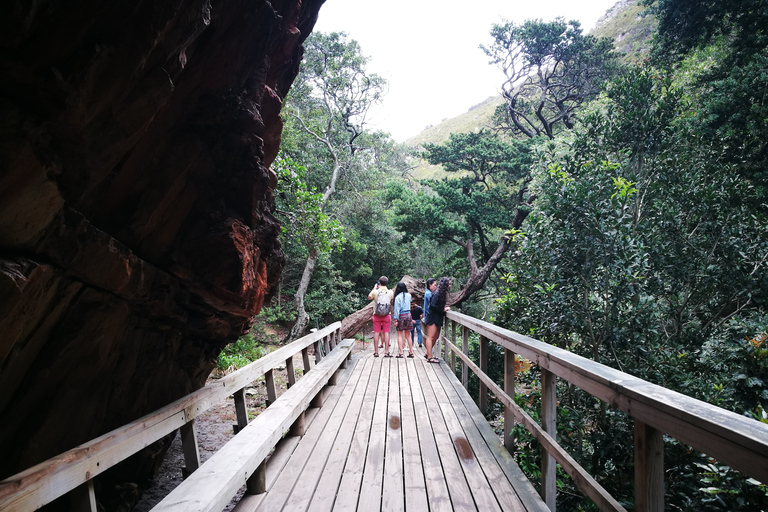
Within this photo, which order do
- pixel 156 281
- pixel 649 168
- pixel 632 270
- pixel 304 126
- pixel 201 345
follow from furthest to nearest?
pixel 304 126 < pixel 649 168 < pixel 632 270 < pixel 201 345 < pixel 156 281

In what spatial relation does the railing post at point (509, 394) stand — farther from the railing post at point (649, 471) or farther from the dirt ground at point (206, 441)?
the dirt ground at point (206, 441)

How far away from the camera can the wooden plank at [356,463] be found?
236cm

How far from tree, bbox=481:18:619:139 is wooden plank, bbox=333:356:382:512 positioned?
16.4 metres

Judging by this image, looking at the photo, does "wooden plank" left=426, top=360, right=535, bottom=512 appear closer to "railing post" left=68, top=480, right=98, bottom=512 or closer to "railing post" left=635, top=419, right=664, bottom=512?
"railing post" left=635, top=419, right=664, bottom=512

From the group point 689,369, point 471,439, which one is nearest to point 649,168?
point 689,369

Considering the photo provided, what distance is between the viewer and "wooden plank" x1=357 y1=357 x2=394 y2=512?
2361 mm

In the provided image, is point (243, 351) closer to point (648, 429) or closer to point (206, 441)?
point (206, 441)

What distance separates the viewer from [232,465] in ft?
6.57

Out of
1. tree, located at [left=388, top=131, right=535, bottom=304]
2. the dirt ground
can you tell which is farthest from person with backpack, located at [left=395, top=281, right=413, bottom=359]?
tree, located at [left=388, top=131, right=535, bottom=304]

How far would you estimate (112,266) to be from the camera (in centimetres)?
256

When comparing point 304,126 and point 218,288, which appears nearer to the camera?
point 218,288

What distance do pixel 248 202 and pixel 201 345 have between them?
1.69 m

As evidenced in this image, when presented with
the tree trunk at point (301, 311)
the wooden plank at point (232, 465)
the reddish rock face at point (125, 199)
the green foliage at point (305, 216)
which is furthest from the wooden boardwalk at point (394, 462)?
the tree trunk at point (301, 311)

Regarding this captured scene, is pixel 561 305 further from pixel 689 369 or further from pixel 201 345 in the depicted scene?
pixel 201 345
